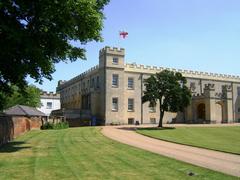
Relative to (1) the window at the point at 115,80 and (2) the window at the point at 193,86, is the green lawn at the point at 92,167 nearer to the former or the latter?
(1) the window at the point at 115,80

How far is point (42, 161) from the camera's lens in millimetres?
13453

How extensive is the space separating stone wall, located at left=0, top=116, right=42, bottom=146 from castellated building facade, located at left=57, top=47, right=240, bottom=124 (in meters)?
18.0

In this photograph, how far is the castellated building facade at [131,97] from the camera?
52.2 meters

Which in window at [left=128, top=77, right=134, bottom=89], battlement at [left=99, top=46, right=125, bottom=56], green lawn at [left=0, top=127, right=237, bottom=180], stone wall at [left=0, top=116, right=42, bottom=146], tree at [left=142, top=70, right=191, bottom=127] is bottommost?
green lawn at [left=0, top=127, right=237, bottom=180]

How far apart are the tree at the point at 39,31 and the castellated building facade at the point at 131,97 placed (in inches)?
1298

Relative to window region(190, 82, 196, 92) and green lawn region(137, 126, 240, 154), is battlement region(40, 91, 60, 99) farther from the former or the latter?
green lawn region(137, 126, 240, 154)

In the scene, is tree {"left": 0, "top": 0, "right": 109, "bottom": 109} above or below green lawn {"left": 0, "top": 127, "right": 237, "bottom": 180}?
above

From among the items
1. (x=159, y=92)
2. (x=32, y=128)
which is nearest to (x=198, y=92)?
(x=159, y=92)

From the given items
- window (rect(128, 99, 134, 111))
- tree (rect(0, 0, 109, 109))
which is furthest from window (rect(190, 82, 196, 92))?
tree (rect(0, 0, 109, 109))

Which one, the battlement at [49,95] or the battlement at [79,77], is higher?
the battlement at [79,77]

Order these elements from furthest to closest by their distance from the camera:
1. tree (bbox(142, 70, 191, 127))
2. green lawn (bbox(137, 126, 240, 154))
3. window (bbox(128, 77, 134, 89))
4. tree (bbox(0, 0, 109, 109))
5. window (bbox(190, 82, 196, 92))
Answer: window (bbox(190, 82, 196, 92)) < window (bbox(128, 77, 134, 89)) < tree (bbox(142, 70, 191, 127)) < green lawn (bbox(137, 126, 240, 154)) < tree (bbox(0, 0, 109, 109))

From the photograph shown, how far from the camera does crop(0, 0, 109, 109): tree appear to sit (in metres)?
16.2

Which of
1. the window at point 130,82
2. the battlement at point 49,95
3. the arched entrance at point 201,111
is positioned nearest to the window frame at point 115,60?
the window at point 130,82

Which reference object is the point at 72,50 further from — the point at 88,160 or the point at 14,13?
the point at 88,160
